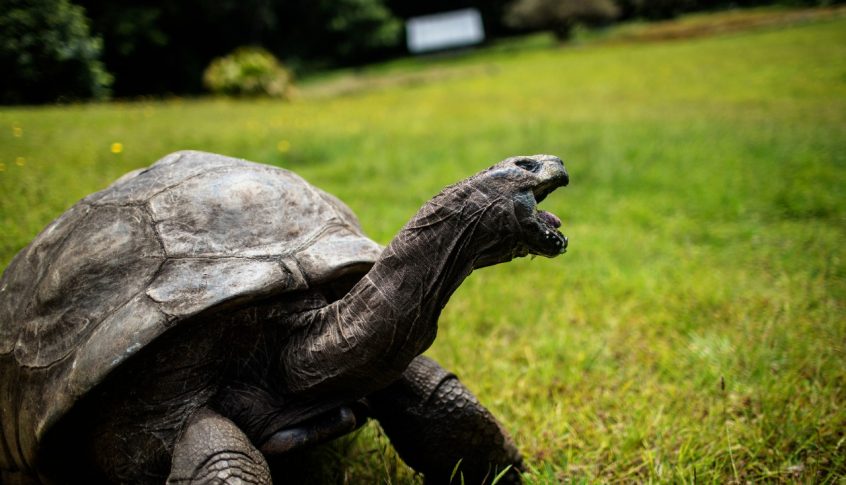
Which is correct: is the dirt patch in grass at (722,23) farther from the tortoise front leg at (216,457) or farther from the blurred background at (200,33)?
the tortoise front leg at (216,457)

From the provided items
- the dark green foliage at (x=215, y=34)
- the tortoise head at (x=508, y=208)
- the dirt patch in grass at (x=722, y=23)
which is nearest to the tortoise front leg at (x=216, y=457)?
the tortoise head at (x=508, y=208)

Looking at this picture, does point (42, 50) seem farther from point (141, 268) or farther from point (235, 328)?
point (235, 328)

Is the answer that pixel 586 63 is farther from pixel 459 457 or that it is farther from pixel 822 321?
pixel 459 457

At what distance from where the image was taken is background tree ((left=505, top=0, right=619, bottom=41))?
97.1 ft

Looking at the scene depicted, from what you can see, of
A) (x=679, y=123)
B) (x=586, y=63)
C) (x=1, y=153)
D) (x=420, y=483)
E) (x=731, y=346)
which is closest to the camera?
(x=420, y=483)

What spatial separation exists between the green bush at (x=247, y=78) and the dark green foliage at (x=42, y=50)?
952cm

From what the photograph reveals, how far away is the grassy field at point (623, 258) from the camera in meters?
2.07

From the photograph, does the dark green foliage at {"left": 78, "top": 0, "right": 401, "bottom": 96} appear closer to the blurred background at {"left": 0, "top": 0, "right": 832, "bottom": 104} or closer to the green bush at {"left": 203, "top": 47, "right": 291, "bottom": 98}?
the blurred background at {"left": 0, "top": 0, "right": 832, "bottom": 104}

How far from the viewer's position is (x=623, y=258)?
13.3 ft

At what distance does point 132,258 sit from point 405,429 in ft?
3.33

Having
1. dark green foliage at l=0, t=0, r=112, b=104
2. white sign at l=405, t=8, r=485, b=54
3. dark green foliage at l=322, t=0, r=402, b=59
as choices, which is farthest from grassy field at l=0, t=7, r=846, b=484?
white sign at l=405, t=8, r=485, b=54

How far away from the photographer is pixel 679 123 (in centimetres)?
775

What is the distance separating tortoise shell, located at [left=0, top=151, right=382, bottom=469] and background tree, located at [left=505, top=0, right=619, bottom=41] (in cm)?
3076

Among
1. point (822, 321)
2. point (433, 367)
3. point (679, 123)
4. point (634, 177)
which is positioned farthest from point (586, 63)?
point (433, 367)
